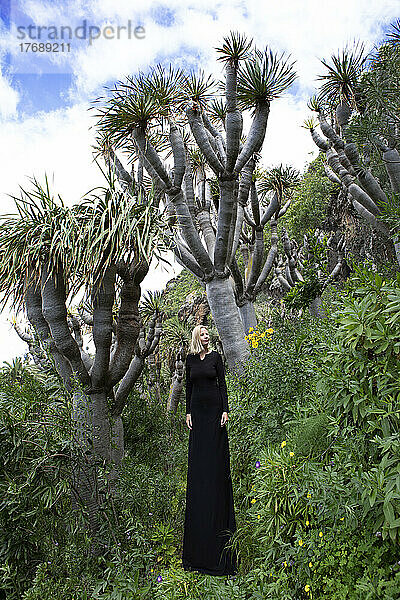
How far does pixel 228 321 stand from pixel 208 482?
3.40 m

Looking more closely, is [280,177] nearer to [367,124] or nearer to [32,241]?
[367,124]

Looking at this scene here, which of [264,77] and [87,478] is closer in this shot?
[87,478]

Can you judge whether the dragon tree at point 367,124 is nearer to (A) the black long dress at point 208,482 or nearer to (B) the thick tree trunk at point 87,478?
(A) the black long dress at point 208,482

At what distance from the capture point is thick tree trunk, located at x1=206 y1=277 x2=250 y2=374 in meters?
6.75

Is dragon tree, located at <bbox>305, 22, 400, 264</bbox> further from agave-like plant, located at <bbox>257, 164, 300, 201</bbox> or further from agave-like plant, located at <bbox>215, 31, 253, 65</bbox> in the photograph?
agave-like plant, located at <bbox>215, 31, 253, 65</bbox>

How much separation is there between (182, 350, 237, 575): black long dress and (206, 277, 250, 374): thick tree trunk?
285cm

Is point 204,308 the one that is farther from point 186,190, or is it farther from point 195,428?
→ point 195,428

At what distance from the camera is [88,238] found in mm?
4746

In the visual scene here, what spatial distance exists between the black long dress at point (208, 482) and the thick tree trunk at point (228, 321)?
2.85 metres

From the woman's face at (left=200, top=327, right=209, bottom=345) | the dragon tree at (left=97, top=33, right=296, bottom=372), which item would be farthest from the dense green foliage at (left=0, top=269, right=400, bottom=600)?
the dragon tree at (left=97, top=33, right=296, bottom=372)

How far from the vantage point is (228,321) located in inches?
267

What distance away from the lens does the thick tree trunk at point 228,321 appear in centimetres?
675

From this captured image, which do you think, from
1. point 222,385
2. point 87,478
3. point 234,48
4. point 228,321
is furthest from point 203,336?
point 234,48

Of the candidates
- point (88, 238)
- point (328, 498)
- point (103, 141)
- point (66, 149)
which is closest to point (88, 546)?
point (328, 498)
